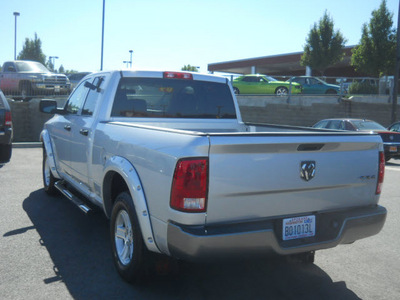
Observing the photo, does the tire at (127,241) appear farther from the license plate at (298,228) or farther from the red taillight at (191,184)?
the license plate at (298,228)

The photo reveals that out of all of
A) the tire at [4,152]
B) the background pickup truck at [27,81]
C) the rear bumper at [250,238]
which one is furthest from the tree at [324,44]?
the rear bumper at [250,238]

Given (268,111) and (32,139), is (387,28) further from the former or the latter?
(32,139)

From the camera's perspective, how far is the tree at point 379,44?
29.1m

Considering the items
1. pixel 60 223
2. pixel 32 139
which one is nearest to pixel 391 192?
pixel 60 223

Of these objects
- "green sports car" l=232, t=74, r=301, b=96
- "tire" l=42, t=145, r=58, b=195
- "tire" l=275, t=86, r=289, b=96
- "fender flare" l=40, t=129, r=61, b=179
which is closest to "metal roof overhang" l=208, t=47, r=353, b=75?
"green sports car" l=232, t=74, r=301, b=96

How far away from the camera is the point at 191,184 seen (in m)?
3.19

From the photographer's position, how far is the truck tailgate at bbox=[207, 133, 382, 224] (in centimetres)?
323

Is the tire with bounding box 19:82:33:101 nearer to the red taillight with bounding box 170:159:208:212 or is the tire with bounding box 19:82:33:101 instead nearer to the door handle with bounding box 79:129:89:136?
the door handle with bounding box 79:129:89:136

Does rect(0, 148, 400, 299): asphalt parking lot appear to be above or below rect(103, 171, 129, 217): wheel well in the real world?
below

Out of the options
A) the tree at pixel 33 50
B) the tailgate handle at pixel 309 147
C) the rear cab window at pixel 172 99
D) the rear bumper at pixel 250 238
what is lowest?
the rear bumper at pixel 250 238

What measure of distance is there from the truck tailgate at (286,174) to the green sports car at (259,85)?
22211mm

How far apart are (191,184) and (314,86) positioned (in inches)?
935

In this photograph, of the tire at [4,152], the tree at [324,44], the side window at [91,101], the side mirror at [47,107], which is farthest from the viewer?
the tree at [324,44]

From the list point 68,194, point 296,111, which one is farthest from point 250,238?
point 296,111
